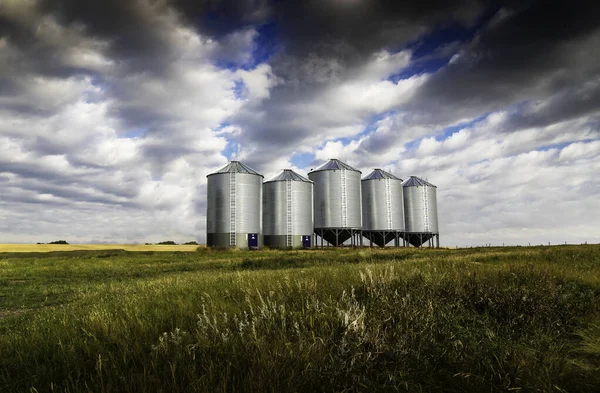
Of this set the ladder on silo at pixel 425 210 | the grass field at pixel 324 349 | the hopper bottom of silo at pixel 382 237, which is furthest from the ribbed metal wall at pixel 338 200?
the grass field at pixel 324 349

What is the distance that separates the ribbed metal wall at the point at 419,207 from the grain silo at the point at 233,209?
2909cm

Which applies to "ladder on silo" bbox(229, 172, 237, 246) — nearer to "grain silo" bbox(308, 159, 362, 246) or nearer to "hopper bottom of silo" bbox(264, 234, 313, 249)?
"hopper bottom of silo" bbox(264, 234, 313, 249)

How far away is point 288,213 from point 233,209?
8213mm

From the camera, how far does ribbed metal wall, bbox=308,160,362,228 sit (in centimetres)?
5525

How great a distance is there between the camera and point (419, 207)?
66.1m

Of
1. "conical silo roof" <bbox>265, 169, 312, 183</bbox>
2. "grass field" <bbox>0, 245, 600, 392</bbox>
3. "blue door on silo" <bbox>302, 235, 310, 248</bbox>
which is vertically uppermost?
"conical silo roof" <bbox>265, 169, 312, 183</bbox>

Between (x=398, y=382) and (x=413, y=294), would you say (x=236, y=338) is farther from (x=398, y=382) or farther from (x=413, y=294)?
(x=413, y=294)

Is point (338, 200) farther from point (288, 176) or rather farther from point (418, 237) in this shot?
point (418, 237)

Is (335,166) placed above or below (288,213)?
above

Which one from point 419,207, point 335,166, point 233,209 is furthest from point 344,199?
point 419,207

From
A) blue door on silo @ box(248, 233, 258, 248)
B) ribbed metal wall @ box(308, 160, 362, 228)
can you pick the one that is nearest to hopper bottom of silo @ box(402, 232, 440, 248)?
ribbed metal wall @ box(308, 160, 362, 228)

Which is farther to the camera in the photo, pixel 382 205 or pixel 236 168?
pixel 382 205

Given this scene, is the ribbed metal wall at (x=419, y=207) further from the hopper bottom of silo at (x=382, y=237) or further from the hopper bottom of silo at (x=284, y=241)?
the hopper bottom of silo at (x=284, y=241)

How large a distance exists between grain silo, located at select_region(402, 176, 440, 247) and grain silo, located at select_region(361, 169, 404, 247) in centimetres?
462
